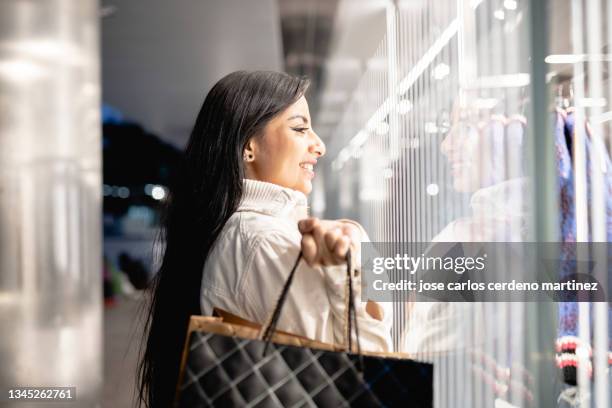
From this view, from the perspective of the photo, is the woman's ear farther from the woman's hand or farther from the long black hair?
the woman's hand

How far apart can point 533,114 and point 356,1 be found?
131 cm

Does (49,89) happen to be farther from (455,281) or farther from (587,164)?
(587,164)

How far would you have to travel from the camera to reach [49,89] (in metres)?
2.87

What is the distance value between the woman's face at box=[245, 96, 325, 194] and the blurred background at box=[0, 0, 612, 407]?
256 millimetres

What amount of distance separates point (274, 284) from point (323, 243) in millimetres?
124

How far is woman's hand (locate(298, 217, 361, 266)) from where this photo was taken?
1.01 meters

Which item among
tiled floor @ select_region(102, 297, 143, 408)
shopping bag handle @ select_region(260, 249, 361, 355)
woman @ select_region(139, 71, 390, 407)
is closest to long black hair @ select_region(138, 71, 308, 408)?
woman @ select_region(139, 71, 390, 407)

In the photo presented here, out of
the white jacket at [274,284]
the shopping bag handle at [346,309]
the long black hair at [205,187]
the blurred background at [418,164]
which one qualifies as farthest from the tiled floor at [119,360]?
the shopping bag handle at [346,309]

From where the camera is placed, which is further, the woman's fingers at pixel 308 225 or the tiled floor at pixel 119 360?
the tiled floor at pixel 119 360

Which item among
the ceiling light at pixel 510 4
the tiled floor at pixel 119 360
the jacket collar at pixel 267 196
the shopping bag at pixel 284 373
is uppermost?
the ceiling light at pixel 510 4

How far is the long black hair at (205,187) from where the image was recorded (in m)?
1.20

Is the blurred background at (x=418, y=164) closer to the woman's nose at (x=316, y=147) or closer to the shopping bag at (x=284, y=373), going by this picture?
the woman's nose at (x=316, y=147)

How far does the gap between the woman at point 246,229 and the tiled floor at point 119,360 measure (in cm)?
48

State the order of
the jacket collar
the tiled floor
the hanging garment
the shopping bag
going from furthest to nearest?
the tiled floor, the hanging garment, the jacket collar, the shopping bag
